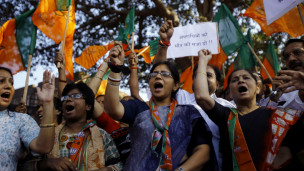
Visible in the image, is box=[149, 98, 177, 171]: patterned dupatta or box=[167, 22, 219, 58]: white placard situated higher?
box=[167, 22, 219, 58]: white placard

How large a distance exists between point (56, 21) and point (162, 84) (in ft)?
8.50

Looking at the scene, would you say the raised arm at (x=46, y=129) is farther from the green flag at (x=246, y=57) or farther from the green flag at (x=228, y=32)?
the green flag at (x=246, y=57)

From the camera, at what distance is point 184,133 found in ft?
7.13

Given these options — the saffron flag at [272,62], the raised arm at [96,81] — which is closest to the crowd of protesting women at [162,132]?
the raised arm at [96,81]

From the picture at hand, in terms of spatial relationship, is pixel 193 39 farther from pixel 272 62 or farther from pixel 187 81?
pixel 272 62

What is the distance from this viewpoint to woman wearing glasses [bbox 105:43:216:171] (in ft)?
6.73

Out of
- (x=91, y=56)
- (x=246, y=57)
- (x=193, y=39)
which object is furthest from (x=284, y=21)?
(x=91, y=56)

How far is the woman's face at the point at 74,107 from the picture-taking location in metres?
2.53

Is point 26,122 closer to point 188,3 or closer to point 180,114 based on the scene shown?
point 180,114

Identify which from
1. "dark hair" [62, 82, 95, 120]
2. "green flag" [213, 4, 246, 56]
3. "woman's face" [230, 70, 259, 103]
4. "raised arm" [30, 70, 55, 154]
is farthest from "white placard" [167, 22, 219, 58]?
"raised arm" [30, 70, 55, 154]

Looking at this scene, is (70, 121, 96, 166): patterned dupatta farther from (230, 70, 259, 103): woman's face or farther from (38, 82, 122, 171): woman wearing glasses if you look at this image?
(230, 70, 259, 103): woman's face

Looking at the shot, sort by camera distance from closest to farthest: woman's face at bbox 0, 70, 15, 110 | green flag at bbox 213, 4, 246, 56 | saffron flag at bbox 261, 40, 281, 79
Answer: woman's face at bbox 0, 70, 15, 110
green flag at bbox 213, 4, 246, 56
saffron flag at bbox 261, 40, 281, 79

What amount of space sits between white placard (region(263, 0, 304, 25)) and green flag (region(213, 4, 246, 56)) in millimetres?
1023

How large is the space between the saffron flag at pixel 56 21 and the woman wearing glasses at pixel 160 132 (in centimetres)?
219
